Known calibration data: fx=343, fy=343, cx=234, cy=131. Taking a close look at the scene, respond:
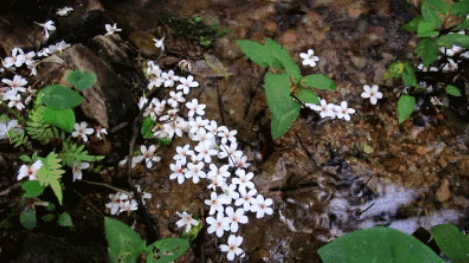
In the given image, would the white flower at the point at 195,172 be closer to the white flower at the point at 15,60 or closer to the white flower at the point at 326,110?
the white flower at the point at 326,110

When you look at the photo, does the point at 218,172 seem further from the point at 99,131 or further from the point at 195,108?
the point at 99,131

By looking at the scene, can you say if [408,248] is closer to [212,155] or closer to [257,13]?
[212,155]

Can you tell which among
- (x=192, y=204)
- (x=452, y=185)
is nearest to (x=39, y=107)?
(x=192, y=204)

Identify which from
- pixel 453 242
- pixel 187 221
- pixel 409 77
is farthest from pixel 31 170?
pixel 409 77

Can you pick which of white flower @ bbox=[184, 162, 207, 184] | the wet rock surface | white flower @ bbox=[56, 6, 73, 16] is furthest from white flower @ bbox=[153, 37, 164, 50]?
white flower @ bbox=[184, 162, 207, 184]

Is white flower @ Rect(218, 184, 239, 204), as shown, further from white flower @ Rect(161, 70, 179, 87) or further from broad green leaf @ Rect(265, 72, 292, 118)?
white flower @ Rect(161, 70, 179, 87)

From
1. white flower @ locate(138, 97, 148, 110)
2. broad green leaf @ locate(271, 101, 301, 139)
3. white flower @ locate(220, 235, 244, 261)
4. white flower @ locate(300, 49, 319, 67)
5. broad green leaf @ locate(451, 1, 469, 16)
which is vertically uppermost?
broad green leaf @ locate(451, 1, 469, 16)
